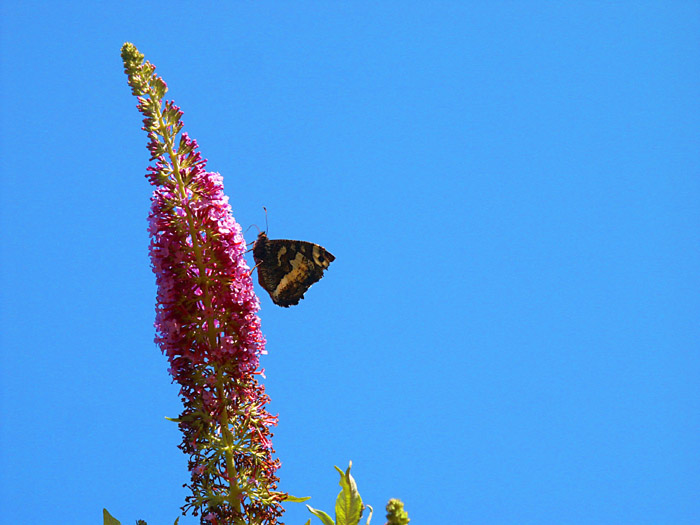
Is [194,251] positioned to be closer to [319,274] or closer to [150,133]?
[150,133]

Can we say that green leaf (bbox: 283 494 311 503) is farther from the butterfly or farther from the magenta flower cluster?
the butterfly

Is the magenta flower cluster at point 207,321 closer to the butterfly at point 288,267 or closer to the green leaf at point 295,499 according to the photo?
the green leaf at point 295,499

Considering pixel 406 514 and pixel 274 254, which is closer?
pixel 406 514

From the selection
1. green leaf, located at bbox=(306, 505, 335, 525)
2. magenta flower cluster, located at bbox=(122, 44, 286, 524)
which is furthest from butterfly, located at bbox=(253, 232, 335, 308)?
green leaf, located at bbox=(306, 505, 335, 525)

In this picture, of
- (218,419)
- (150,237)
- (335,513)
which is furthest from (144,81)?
(335,513)

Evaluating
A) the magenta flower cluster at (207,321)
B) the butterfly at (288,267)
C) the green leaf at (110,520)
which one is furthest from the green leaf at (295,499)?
the butterfly at (288,267)
